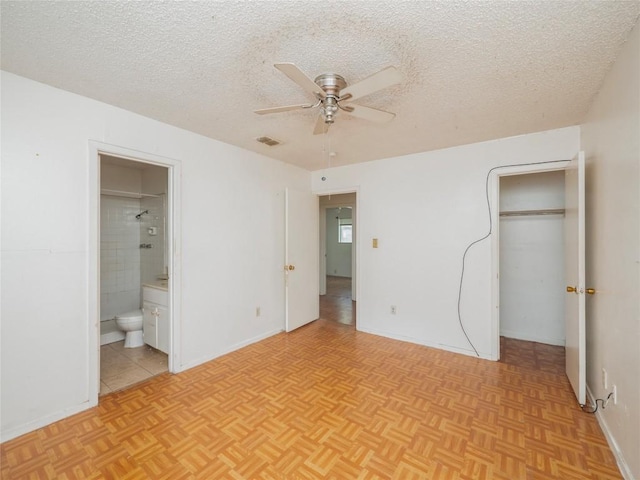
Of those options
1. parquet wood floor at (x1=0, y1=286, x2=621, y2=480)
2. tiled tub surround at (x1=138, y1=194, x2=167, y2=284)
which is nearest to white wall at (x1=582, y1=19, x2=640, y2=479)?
parquet wood floor at (x1=0, y1=286, x2=621, y2=480)

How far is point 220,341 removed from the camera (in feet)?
10.6

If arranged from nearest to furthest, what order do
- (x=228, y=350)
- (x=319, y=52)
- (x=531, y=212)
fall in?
(x=319, y=52) → (x=228, y=350) → (x=531, y=212)

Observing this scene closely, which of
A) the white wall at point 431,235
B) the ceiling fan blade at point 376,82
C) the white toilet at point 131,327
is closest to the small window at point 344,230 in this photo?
the white wall at point 431,235

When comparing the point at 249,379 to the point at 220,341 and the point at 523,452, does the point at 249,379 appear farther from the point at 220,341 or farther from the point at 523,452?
the point at 523,452

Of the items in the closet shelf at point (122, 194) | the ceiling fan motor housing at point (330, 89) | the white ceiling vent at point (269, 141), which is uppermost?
the white ceiling vent at point (269, 141)

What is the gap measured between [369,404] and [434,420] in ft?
1.59

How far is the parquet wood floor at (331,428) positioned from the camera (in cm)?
166

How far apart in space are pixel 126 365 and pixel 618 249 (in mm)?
4211

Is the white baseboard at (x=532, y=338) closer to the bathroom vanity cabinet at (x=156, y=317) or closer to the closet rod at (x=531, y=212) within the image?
the closet rod at (x=531, y=212)

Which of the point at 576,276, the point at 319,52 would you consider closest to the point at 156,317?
the point at 319,52

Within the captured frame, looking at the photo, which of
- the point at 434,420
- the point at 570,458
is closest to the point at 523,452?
the point at 570,458

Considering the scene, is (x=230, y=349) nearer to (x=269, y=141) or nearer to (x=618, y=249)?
(x=269, y=141)

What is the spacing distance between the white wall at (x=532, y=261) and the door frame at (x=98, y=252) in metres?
4.06

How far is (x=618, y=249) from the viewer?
1.71m
